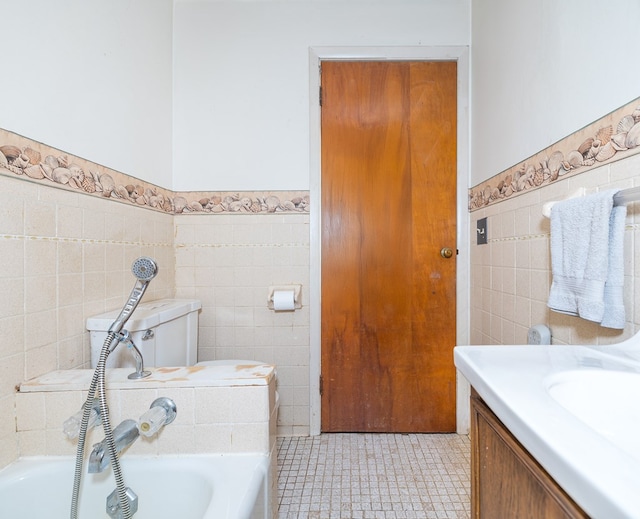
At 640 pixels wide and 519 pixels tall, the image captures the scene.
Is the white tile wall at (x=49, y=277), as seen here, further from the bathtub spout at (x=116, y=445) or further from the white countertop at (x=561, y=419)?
the white countertop at (x=561, y=419)

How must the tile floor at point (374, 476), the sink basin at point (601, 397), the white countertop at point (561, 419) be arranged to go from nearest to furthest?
the white countertop at point (561, 419) < the sink basin at point (601, 397) < the tile floor at point (374, 476)

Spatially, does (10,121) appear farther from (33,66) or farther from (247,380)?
(247,380)

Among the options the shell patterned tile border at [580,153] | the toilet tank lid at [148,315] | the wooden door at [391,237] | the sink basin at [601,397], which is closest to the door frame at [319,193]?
the wooden door at [391,237]

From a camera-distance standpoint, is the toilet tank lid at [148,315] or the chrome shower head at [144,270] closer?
the chrome shower head at [144,270]

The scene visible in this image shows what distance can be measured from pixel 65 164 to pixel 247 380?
36.4 inches

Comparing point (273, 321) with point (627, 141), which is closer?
point (627, 141)

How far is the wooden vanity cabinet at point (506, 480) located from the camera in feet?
1.40

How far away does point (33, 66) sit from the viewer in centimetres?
91

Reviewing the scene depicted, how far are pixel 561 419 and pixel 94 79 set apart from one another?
1.63 m

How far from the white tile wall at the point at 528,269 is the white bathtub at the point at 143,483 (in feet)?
3.29

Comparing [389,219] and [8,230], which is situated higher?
[389,219]

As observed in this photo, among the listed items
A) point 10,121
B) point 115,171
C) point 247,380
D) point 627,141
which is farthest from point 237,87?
point 627,141

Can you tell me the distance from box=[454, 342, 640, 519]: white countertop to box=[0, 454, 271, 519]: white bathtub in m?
0.61

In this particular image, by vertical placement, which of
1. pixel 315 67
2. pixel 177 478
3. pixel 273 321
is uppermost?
pixel 315 67
